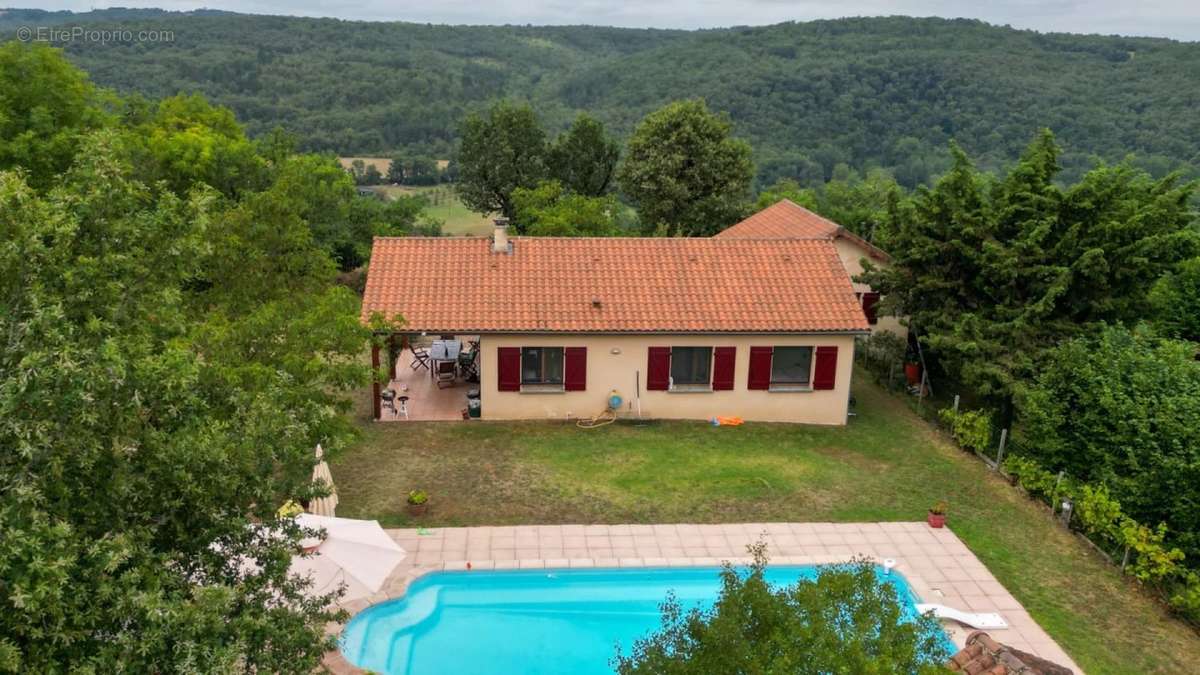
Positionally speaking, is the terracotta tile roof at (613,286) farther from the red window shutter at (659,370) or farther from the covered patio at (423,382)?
the covered patio at (423,382)

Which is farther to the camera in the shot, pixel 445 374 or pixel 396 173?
pixel 396 173

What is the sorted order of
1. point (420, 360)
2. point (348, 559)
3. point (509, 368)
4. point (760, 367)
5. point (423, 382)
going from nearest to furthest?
point (348, 559) < point (509, 368) < point (760, 367) < point (423, 382) < point (420, 360)

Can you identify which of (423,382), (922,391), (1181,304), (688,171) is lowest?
(423,382)

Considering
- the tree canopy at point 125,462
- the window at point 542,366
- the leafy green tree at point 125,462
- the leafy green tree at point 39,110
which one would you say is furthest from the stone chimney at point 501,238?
the leafy green tree at point 39,110

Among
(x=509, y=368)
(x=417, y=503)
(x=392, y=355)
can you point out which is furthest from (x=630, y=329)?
(x=417, y=503)

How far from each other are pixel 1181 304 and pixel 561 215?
1793 centimetres

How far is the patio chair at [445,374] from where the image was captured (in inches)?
858

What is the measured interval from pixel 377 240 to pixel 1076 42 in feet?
269

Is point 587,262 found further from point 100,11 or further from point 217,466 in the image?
point 100,11

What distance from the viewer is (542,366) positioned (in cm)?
1956

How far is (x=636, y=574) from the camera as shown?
13.6m

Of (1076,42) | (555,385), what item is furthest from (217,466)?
(1076,42)

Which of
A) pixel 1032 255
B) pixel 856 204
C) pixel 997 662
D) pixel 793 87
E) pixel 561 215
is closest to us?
pixel 997 662

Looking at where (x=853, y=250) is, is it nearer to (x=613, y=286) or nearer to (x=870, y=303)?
(x=870, y=303)
